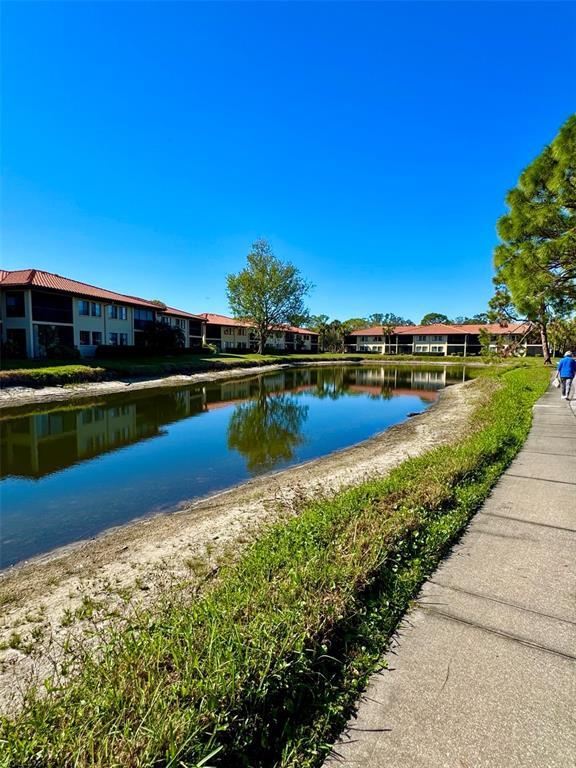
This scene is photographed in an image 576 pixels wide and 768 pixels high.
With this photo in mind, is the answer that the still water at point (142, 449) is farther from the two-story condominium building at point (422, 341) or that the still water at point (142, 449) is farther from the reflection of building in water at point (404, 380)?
the two-story condominium building at point (422, 341)

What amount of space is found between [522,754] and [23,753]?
255cm

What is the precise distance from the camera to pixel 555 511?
17.4ft

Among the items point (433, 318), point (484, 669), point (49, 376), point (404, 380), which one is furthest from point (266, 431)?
point (433, 318)

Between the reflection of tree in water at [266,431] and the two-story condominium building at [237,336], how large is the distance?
143ft

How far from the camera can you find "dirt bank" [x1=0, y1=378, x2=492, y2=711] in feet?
12.5

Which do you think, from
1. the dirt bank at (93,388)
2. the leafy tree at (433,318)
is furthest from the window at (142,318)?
the leafy tree at (433,318)

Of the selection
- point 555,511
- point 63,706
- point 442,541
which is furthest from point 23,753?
point 555,511

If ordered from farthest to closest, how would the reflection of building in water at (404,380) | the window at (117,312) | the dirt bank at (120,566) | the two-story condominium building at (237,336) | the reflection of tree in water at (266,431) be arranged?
the two-story condominium building at (237,336) < the window at (117,312) < the reflection of building in water at (404,380) < the reflection of tree in water at (266,431) < the dirt bank at (120,566)

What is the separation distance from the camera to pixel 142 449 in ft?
44.7

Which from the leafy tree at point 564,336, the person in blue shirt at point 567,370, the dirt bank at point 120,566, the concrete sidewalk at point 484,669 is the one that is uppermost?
the leafy tree at point 564,336

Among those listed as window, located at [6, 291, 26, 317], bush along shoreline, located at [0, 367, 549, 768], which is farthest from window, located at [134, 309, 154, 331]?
bush along shoreline, located at [0, 367, 549, 768]

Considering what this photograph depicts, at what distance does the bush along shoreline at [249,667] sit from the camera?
1.98 meters

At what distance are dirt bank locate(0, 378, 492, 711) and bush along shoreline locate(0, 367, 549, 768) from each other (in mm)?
806

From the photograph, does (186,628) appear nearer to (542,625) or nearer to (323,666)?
(323,666)
